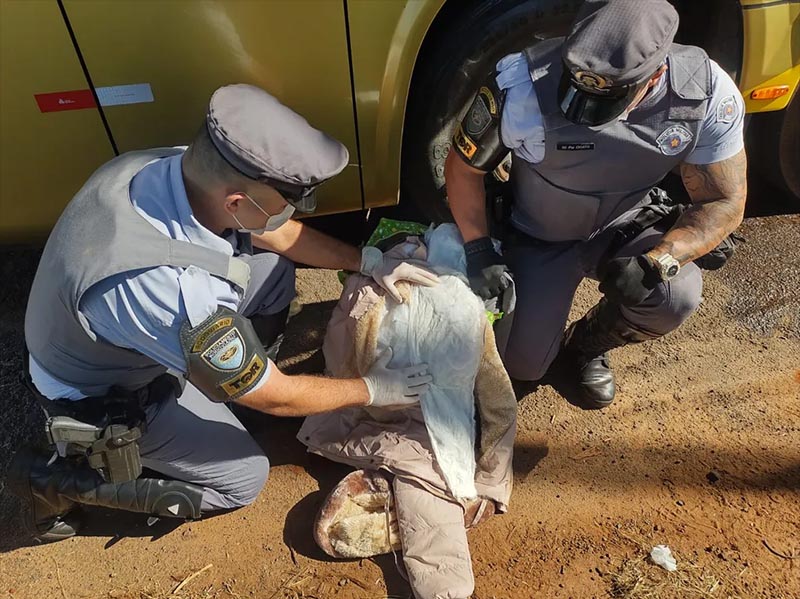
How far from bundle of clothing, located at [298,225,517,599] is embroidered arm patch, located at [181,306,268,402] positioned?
512mm

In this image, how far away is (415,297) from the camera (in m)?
2.26

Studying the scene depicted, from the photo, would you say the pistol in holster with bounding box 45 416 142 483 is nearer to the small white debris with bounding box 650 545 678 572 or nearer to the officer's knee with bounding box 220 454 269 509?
the officer's knee with bounding box 220 454 269 509

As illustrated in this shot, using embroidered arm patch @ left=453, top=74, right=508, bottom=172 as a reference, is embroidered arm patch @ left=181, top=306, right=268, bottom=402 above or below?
below

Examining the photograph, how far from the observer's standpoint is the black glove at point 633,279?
7.14 ft

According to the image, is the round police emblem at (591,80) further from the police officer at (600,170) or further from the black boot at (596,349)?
the black boot at (596,349)

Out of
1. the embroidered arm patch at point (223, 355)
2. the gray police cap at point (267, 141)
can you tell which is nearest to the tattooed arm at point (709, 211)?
the gray police cap at point (267, 141)

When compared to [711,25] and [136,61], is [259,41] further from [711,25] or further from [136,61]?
[711,25]

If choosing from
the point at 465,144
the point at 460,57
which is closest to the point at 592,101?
the point at 465,144

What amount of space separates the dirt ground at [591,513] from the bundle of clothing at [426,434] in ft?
0.37

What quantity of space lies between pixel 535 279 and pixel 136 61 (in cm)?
156

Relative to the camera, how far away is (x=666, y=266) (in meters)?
2.15

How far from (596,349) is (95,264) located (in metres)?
1.81

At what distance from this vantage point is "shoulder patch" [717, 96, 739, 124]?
2068mm

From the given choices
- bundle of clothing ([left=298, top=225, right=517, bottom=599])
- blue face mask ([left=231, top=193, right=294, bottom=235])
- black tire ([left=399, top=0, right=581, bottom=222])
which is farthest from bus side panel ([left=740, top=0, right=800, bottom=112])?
blue face mask ([left=231, top=193, right=294, bottom=235])
